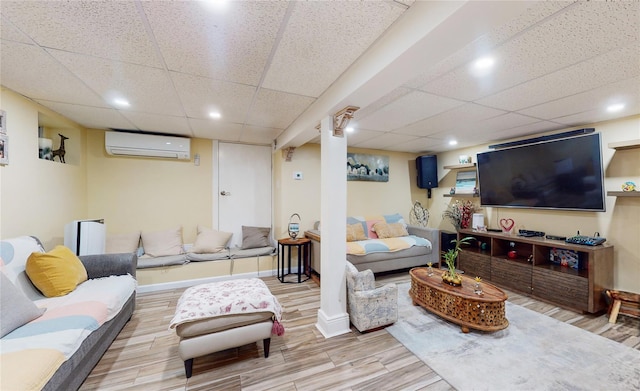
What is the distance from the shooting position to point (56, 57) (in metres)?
1.67

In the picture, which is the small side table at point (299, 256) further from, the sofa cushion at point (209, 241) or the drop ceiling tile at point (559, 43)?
the drop ceiling tile at point (559, 43)

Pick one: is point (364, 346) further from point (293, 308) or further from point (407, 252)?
point (407, 252)

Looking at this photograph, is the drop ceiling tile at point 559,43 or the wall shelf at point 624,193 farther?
the wall shelf at point 624,193

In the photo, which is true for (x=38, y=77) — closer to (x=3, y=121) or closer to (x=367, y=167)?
(x=3, y=121)

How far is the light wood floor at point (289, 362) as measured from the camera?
1697mm

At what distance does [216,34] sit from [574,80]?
2.71m

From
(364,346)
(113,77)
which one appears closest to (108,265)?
(113,77)

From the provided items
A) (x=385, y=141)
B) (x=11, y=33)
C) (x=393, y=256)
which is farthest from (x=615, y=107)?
(x=11, y=33)

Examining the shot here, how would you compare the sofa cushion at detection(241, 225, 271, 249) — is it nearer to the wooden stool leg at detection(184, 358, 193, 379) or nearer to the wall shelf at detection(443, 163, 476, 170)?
the wooden stool leg at detection(184, 358, 193, 379)

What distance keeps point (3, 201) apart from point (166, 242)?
175cm

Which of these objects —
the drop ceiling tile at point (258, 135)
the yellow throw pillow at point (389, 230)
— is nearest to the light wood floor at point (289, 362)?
the yellow throw pillow at point (389, 230)

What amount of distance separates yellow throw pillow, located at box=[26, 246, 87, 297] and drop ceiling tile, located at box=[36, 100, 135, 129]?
1.56 m

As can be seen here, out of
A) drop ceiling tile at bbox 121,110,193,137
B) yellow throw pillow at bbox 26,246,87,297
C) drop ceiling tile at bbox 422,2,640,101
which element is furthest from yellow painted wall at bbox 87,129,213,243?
drop ceiling tile at bbox 422,2,640,101

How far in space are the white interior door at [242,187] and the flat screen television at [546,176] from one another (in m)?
3.77
